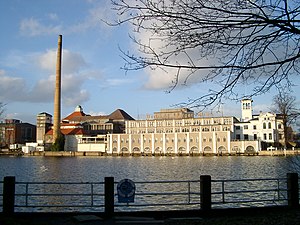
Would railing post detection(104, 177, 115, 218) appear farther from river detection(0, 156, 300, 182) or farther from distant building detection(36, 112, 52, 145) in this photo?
distant building detection(36, 112, 52, 145)

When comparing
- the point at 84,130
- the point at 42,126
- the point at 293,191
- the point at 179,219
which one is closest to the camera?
the point at 179,219

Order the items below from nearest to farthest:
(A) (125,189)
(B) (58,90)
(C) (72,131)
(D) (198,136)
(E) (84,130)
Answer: (A) (125,189)
(B) (58,90)
(D) (198,136)
(C) (72,131)
(E) (84,130)

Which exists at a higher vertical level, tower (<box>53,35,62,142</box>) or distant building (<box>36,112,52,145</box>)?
tower (<box>53,35,62,142</box>)

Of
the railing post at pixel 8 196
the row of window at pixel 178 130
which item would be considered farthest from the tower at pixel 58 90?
the railing post at pixel 8 196

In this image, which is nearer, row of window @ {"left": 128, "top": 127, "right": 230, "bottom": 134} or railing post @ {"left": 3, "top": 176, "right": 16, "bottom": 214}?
railing post @ {"left": 3, "top": 176, "right": 16, "bottom": 214}

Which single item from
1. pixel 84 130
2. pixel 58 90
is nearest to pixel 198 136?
pixel 58 90

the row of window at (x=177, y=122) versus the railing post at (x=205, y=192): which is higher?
the row of window at (x=177, y=122)

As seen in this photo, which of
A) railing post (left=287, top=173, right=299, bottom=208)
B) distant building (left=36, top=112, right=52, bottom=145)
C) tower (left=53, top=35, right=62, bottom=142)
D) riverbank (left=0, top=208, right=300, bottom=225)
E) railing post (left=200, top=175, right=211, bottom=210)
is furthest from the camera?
distant building (left=36, top=112, right=52, bottom=145)

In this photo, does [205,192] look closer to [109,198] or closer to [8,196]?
→ [109,198]

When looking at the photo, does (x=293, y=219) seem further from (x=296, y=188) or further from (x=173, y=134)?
(x=173, y=134)

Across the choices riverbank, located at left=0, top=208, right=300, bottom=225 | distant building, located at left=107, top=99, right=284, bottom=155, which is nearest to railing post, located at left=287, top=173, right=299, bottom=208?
riverbank, located at left=0, top=208, right=300, bottom=225

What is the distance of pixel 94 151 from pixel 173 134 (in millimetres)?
41047

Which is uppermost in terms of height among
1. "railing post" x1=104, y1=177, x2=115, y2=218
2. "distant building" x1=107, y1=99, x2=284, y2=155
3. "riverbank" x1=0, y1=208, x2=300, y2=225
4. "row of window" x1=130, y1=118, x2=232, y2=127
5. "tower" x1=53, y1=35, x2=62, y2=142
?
"tower" x1=53, y1=35, x2=62, y2=142

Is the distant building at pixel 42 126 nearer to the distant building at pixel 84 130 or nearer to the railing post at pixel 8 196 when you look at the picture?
the distant building at pixel 84 130
